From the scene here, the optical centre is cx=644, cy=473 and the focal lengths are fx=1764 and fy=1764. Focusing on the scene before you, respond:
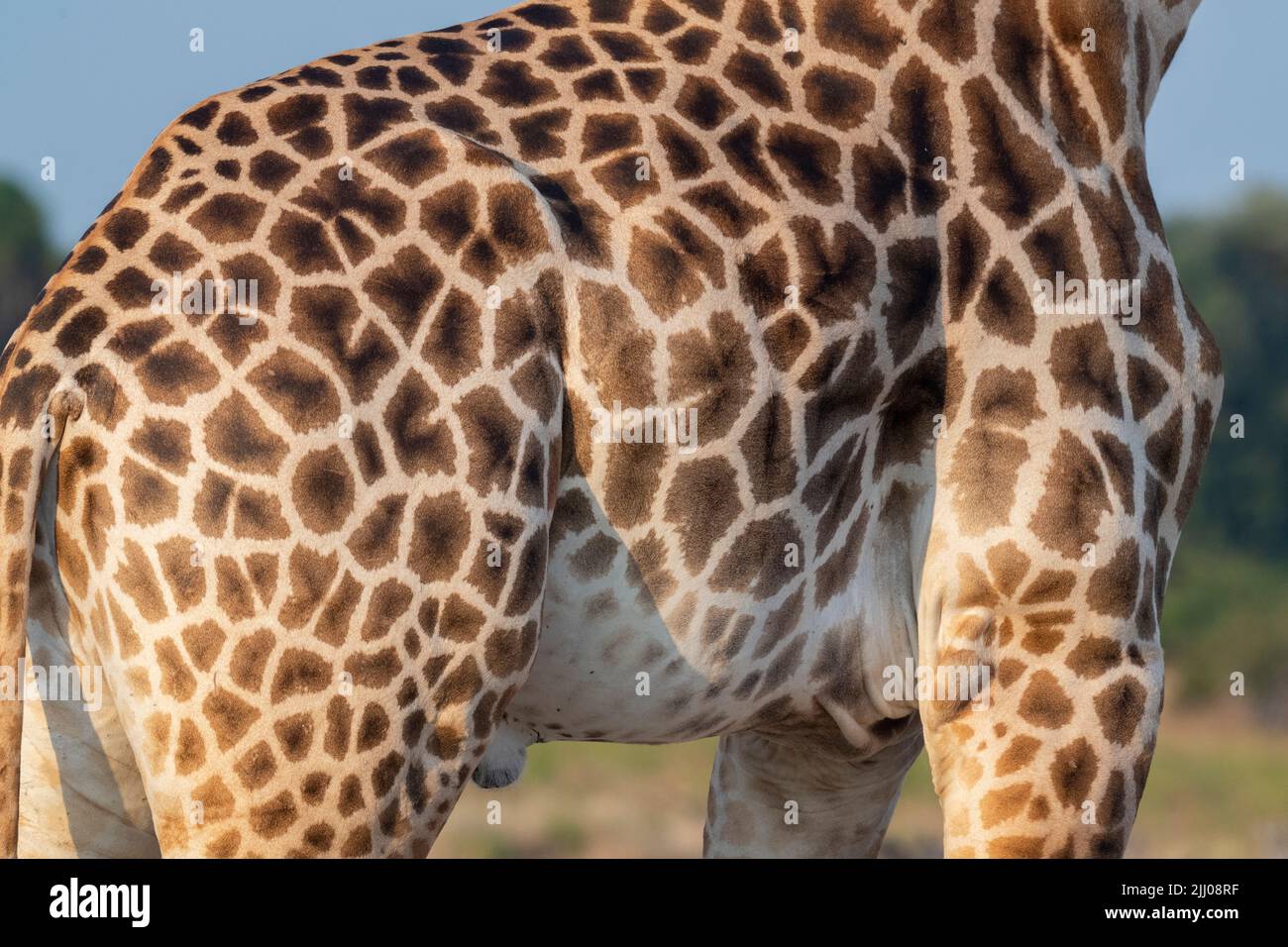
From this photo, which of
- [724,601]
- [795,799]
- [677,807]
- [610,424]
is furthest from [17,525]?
[677,807]

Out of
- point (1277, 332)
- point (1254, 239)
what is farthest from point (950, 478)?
point (1254, 239)

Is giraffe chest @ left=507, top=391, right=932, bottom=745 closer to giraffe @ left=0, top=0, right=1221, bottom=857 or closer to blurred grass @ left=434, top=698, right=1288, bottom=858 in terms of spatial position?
giraffe @ left=0, top=0, right=1221, bottom=857

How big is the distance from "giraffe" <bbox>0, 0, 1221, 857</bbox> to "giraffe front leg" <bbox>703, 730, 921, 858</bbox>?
199 mm

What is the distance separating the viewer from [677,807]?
1708cm

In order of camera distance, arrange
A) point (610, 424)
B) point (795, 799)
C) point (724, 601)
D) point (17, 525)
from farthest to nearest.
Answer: point (795, 799)
point (724, 601)
point (610, 424)
point (17, 525)

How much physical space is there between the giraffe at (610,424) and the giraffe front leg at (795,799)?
20 centimetres

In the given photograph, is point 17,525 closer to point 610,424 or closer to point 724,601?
point 610,424

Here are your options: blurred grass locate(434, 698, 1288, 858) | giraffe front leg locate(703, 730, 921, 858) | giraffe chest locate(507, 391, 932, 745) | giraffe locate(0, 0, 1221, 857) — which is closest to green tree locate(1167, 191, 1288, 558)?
blurred grass locate(434, 698, 1288, 858)

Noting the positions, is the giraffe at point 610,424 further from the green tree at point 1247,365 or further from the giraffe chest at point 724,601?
the green tree at point 1247,365

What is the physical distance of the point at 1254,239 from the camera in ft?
135

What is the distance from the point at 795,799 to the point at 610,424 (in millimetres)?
1912
